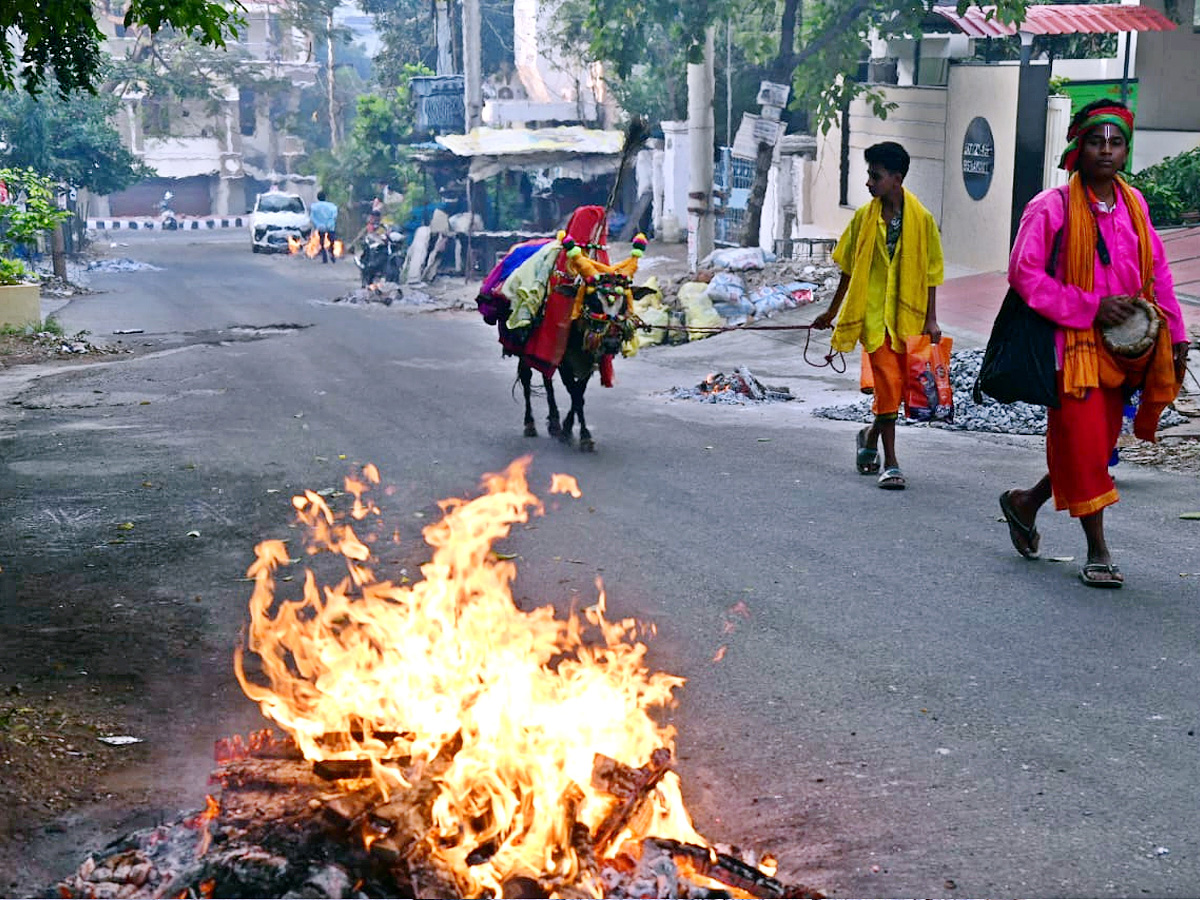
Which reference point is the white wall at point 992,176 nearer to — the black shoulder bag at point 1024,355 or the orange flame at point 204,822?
the black shoulder bag at point 1024,355

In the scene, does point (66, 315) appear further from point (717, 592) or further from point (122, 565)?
point (717, 592)

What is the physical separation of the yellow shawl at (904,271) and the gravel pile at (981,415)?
8.10ft

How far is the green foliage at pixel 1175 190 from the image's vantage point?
2130cm

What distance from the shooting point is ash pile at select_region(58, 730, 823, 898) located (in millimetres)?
3541

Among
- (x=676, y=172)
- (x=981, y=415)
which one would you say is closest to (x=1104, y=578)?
(x=981, y=415)

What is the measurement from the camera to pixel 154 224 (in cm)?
5988

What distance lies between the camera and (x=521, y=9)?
4472 centimetres

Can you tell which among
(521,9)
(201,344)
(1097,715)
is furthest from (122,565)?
(521,9)

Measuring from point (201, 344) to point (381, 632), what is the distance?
15.2 metres

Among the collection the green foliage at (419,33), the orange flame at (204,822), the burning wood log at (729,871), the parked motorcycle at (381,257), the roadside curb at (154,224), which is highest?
the green foliage at (419,33)

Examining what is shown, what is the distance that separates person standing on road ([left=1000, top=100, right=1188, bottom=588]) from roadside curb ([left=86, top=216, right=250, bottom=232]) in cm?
5475

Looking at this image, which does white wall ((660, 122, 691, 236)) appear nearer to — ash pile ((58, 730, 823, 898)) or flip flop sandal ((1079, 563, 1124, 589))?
flip flop sandal ((1079, 563, 1124, 589))

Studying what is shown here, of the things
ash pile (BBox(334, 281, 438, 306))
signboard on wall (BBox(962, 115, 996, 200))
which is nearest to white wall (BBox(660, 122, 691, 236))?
ash pile (BBox(334, 281, 438, 306))

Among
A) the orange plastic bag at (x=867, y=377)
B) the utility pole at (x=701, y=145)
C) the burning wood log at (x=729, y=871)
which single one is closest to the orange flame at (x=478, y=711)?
the burning wood log at (x=729, y=871)
